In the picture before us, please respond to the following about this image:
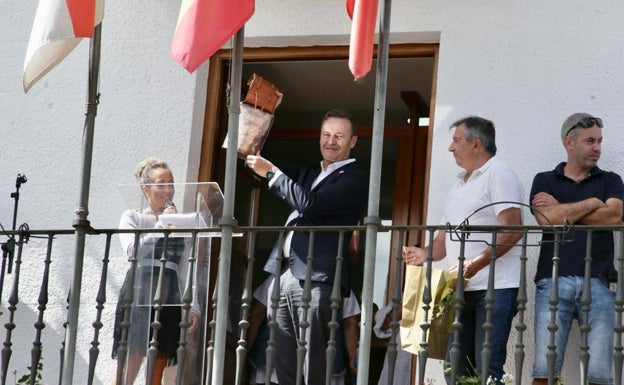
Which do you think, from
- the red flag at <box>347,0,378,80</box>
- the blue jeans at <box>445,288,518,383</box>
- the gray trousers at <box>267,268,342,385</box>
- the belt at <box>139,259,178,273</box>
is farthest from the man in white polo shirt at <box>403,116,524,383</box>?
the belt at <box>139,259,178,273</box>

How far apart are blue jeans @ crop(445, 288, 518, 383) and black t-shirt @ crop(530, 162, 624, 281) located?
0.25m

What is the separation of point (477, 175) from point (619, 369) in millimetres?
1469

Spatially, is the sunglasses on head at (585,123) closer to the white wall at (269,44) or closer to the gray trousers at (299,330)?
the white wall at (269,44)

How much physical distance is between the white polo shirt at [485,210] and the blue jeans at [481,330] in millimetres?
61

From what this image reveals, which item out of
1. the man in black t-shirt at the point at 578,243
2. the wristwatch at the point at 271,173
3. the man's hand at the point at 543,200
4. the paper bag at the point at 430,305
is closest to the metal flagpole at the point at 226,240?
the wristwatch at the point at 271,173

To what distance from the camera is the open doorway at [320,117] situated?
9938mm

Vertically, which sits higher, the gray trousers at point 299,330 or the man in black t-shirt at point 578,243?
the man in black t-shirt at point 578,243

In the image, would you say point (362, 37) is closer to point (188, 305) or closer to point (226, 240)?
point (226, 240)

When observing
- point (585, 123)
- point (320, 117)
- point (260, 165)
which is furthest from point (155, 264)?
point (320, 117)

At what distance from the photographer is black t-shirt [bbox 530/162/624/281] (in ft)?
26.8

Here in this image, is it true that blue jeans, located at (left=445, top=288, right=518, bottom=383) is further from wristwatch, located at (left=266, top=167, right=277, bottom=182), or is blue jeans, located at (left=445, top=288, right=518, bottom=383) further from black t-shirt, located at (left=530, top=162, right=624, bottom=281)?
wristwatch, located at (left=266, top=167, right=277, bottom=182)

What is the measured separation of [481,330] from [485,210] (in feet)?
2.23

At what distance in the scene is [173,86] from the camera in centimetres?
989

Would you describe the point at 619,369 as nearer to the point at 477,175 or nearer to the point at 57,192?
the point at 477,175
